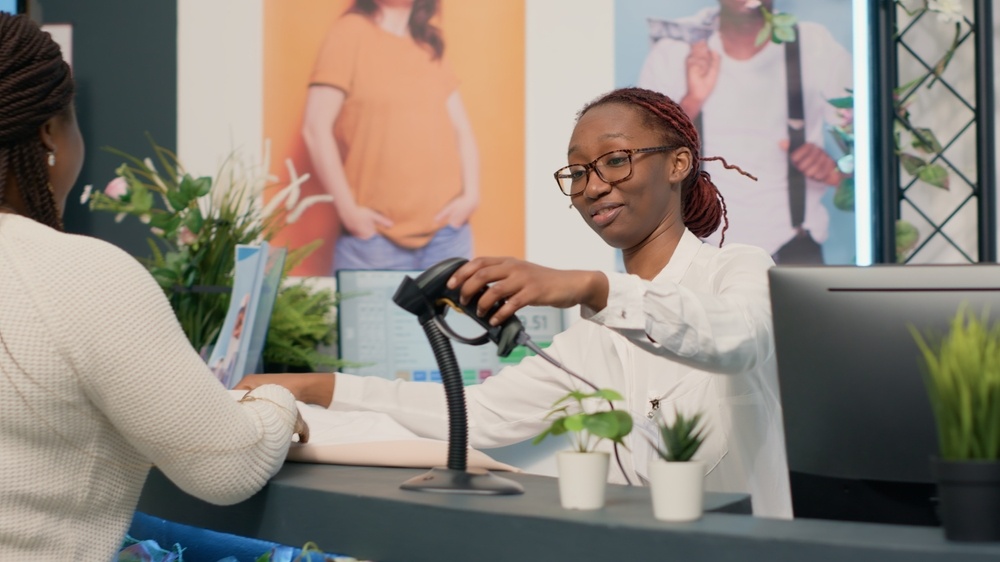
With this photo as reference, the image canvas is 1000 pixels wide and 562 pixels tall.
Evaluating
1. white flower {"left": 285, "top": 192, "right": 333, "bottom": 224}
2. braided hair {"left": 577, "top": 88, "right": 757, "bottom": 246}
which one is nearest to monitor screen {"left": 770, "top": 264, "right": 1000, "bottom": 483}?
braided hair {"left": 577, "top": 88, "right": 757, "bottom": 246}

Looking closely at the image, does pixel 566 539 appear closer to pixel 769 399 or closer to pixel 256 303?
pixel 769 399

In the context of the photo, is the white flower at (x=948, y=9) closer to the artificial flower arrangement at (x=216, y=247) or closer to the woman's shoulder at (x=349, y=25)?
the woman's shoulder at (x=349, y=25)

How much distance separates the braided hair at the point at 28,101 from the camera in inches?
47.1

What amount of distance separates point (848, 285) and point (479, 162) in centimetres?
235

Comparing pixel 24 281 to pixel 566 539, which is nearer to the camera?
pixel 566 539

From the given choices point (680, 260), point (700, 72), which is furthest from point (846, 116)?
point (680, 260)

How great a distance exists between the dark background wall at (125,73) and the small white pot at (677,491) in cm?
281

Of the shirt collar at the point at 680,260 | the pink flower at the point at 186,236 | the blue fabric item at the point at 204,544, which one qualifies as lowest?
the blue fabric item at the point at 204,544

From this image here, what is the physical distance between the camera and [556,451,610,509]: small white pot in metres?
1.05

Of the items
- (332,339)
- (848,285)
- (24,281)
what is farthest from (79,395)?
(332,339)

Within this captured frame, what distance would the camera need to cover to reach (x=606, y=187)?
74.7 inches

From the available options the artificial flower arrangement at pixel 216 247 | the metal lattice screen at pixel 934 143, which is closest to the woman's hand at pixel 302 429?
the artificial flower arrangement at pixel 216 247

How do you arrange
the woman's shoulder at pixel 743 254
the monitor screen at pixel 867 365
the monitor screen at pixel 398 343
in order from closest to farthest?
the monitor screen at pixel 867 365
the woman's shoulder at pixel 743 254
the monitor screen at pixel 398 343

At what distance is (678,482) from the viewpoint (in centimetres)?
98
